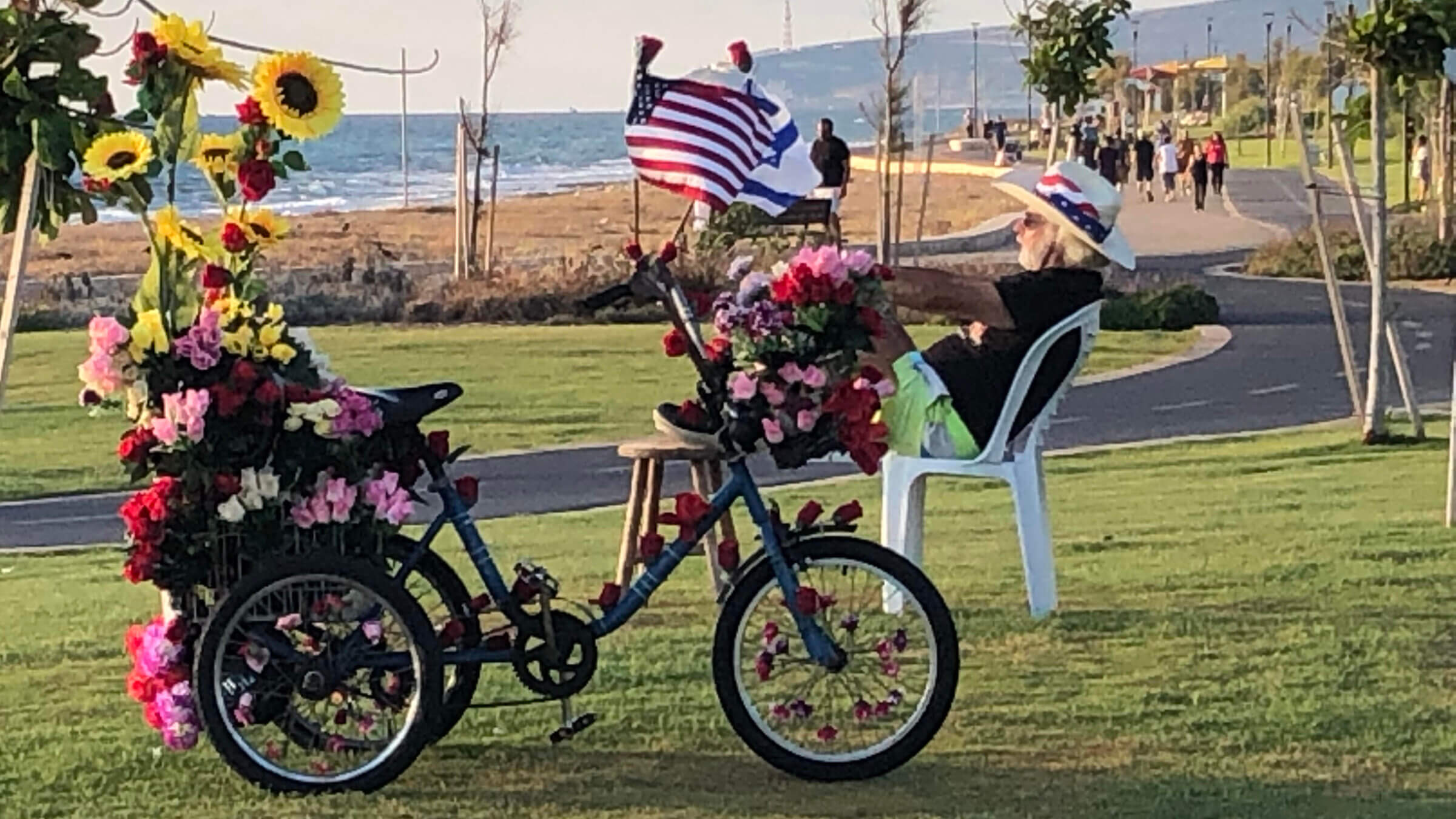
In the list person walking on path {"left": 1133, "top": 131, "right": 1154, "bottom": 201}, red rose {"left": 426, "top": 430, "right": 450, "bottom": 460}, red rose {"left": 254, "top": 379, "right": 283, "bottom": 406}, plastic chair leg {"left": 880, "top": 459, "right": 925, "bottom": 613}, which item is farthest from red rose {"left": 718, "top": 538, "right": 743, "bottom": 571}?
person walking on path {"left": 1133, "top": 131, "right": 1154, "bottom": 201}

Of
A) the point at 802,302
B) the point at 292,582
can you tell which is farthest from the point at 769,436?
the point at 292,582

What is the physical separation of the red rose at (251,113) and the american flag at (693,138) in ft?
5.16

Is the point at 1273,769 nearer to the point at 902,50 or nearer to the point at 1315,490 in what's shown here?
the point at 1315,490

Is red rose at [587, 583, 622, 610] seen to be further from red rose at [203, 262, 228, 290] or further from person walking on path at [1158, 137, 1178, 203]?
person walking on path at [1158, 137, 1178, 203]

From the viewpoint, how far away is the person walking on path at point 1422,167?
1478 inches

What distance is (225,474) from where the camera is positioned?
5359mm

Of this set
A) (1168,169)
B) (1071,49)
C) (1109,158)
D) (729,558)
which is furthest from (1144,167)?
(729,558)

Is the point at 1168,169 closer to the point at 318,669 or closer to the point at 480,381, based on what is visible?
the point at 480,381

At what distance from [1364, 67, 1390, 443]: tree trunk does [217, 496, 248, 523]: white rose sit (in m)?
8.80

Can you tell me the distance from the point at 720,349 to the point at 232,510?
50.3 inches

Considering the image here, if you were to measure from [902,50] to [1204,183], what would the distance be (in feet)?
72.5

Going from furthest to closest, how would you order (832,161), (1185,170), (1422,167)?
(1185,170) → (1422,167) → (832,161)

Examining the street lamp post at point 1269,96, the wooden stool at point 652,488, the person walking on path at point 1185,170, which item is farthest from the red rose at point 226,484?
the street lamp post at point 1269,96

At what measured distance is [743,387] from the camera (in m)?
5.59
